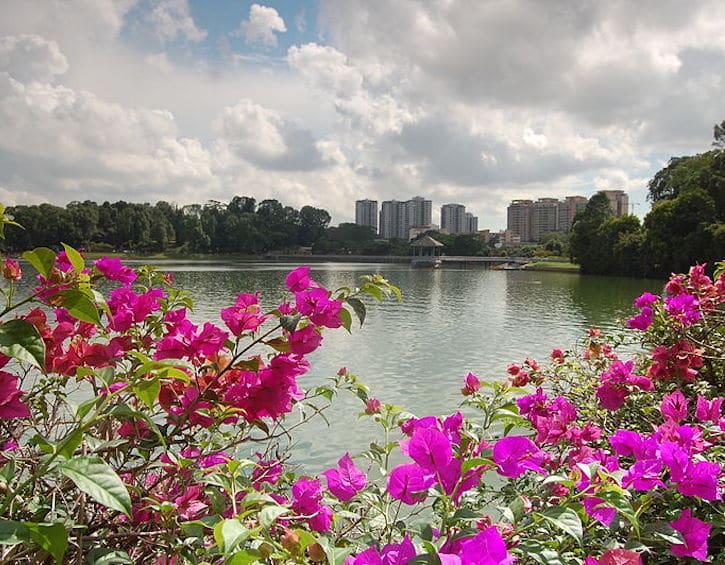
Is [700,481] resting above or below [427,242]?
below

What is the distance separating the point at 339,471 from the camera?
106 cm

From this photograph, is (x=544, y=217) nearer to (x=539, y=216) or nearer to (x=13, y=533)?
(x=539, y=216)

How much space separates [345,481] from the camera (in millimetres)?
1048

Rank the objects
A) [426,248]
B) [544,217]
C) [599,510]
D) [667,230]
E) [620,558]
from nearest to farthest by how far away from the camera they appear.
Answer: [620,558] → [599,510] → [667,230] → [426,248] → [544,217]

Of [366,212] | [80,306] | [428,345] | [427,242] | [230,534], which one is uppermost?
[366,212]

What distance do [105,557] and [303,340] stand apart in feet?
1.56

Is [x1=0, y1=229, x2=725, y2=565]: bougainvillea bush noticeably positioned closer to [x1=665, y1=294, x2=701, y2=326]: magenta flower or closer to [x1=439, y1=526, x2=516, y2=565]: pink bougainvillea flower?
[x1=439, y1=526, x2=516, y2=565]: pink bougainvillea flower

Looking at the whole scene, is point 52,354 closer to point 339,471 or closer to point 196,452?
point 196,452

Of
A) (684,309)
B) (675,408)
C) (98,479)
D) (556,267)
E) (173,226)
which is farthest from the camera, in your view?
(173,226)

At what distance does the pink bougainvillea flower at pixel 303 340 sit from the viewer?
107 cm

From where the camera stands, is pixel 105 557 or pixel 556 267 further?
pixel 556 267

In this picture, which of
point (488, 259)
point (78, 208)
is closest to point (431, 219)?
point (488, 259)

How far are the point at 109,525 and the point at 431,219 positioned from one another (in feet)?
398

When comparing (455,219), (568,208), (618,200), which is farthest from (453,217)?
(618,200)
